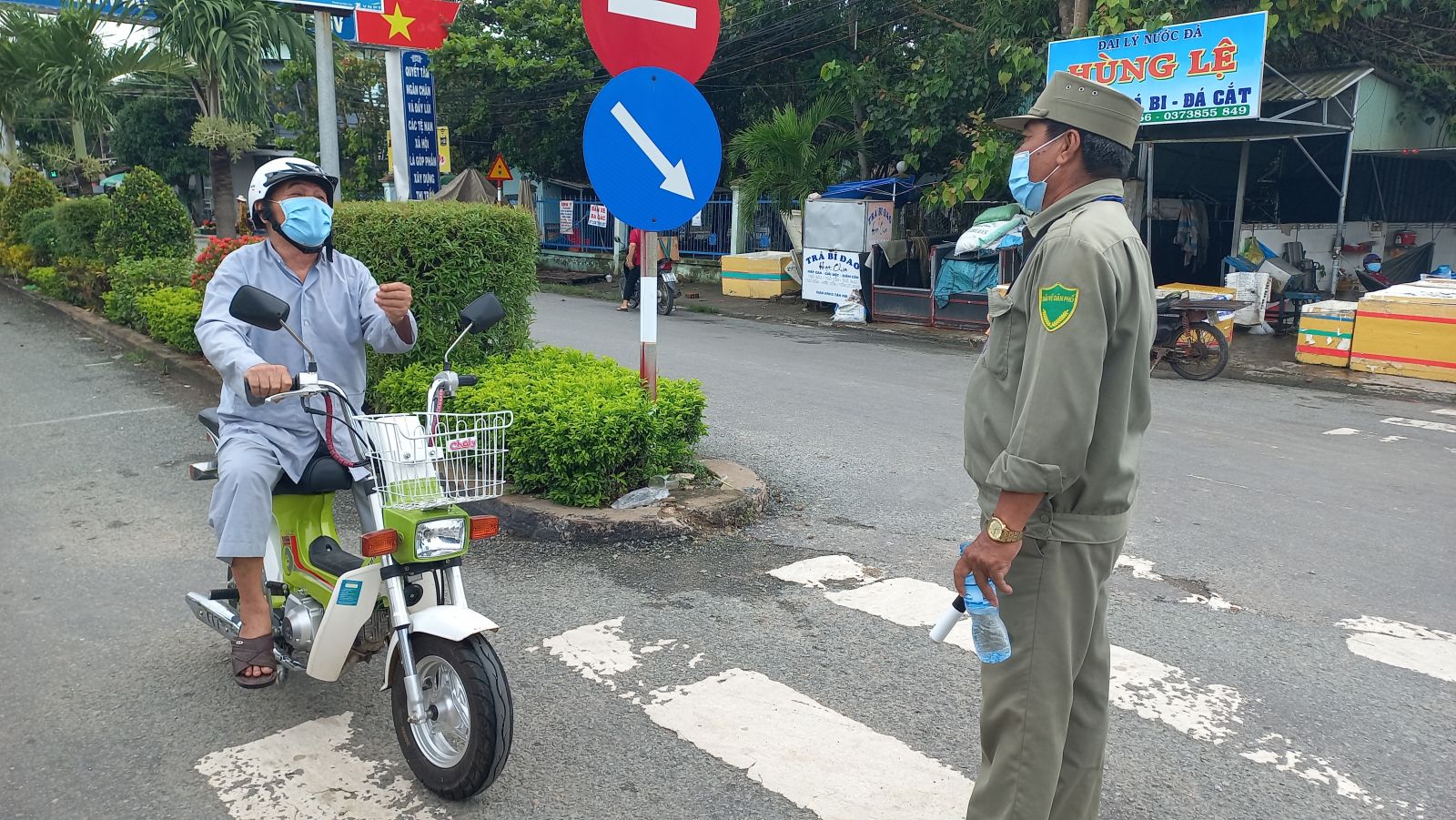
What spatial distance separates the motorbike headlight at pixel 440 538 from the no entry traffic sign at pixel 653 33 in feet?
9.10

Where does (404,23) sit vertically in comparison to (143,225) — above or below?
above

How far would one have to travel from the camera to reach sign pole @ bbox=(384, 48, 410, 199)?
30.6ft

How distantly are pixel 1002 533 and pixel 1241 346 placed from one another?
12.6 metres

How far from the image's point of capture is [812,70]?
795 inches

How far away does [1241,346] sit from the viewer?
1326 cm

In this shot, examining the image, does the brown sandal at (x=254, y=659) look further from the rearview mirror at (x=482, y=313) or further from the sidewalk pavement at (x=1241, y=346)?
the sidewalk pavement at (x=1241, y=346)

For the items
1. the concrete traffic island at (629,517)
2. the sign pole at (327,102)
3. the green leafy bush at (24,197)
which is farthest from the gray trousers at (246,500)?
the green leafy bush at (24,197)

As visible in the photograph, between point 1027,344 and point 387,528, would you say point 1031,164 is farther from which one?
point 387,528

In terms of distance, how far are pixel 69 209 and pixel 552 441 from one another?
11.0 metres

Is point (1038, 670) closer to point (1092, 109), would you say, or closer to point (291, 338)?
point (1092, 109)

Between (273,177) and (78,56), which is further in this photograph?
(78,56)

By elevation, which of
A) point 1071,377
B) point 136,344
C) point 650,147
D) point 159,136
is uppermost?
point 159,136

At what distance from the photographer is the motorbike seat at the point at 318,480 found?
3.42 meters

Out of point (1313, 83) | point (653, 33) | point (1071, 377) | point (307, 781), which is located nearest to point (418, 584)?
point (307, 781)
